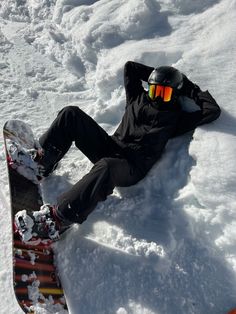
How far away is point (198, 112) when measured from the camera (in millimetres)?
4191

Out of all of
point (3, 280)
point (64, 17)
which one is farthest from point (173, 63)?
point (3, 280)

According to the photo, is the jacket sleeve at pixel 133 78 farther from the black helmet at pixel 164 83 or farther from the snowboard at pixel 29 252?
the snowboard at pixel 29 252

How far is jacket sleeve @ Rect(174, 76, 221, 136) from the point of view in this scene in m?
4.09

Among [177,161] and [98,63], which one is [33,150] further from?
[98,63]

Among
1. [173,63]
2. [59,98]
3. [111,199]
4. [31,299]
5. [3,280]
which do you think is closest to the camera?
[31,299]

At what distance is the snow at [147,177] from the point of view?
3.46 metres

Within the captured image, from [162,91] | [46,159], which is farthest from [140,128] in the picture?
[46,159]

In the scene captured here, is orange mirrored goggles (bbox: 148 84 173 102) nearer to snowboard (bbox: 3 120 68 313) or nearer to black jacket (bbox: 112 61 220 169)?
black jacket (bbox: 112 61 220 169)

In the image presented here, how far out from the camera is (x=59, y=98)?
227 inches

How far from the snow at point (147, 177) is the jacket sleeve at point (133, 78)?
49 cm

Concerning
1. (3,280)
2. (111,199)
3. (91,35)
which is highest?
(91,35)

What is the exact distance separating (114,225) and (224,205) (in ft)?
3.57

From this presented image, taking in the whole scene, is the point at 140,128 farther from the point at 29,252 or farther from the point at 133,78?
the point at 29,252

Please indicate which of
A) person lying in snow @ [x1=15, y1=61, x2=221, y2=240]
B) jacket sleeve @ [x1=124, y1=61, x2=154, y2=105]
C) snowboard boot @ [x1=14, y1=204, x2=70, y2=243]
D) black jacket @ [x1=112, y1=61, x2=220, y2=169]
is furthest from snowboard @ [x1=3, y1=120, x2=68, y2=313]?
jacket sleeve @ [x1=124, y1=61, x2=154, y2=105]
